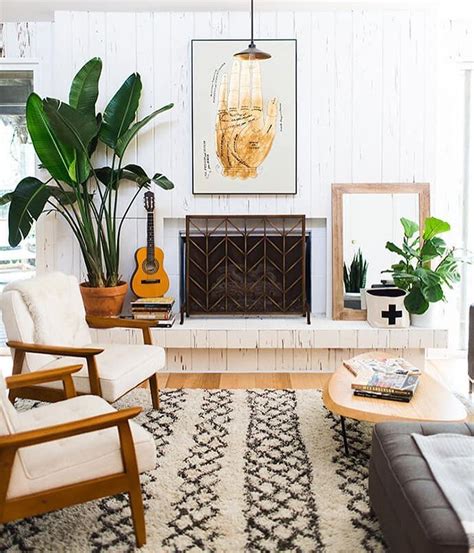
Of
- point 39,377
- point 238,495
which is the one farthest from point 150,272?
point 238,495

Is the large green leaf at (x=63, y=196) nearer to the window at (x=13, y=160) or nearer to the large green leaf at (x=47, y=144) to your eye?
the large green leaf at (x=47, y=144)

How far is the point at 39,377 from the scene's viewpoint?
2.99 metres

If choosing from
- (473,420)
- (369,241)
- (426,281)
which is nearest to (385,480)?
(473,420)

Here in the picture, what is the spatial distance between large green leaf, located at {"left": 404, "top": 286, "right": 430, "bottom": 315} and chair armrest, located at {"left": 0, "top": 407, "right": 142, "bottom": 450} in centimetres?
281

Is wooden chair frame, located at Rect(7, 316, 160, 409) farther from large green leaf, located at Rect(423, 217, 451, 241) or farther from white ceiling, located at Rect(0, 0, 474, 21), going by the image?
white ceiling, located at Rect(0, 0, 474, 21)

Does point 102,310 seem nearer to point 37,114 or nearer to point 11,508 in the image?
point 37,114

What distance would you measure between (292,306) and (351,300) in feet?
1.43

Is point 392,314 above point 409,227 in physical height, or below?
below

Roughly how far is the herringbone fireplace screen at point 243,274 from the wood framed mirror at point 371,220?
276 millimetres

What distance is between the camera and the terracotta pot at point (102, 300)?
488cm

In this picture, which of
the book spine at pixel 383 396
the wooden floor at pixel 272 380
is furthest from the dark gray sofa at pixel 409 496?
the wooden floor at pixel 272 380

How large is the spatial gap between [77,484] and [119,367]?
1.13 m

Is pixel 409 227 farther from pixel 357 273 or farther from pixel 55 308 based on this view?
pixel 55 308

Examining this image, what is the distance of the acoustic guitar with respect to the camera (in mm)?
5004
